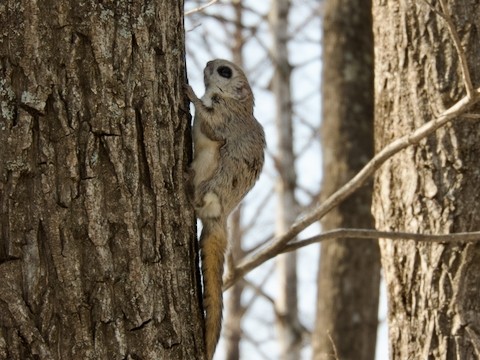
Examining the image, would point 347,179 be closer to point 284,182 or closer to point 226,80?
point 284,182

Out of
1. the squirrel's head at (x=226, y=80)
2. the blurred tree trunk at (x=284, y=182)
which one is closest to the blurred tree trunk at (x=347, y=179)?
the blurred tree trunk at (x=284, y=182)

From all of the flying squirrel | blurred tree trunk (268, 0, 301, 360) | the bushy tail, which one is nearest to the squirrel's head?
the flying squirrel

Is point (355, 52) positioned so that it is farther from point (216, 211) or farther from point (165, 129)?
point (165, 129)

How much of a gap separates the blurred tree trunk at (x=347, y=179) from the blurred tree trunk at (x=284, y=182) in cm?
57

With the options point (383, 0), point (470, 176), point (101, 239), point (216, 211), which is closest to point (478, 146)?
point (470, 176)

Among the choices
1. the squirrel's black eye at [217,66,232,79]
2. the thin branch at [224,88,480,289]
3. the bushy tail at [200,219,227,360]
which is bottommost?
the bushy tail at [200,219,227,360]

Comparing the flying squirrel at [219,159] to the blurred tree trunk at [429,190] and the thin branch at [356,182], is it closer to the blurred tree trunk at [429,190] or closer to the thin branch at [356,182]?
the thin branch at [356,182]

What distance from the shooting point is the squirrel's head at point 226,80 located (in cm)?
423

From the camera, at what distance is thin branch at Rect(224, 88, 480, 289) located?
3.36m

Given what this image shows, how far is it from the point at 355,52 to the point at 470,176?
3.61 meters

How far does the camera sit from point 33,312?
2502 millimetres

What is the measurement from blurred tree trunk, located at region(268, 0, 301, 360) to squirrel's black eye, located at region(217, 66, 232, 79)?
10.6 ft

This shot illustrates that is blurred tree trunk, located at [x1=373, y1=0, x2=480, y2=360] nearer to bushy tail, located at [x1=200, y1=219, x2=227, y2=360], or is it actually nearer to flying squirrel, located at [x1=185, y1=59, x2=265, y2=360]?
flying squirrel, located at [x1=185, y1=59, x2=265, y2=360]

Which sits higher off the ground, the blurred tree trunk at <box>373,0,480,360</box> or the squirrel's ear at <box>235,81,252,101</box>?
the squirrel's ear at <box>235,81,252,101</box>
